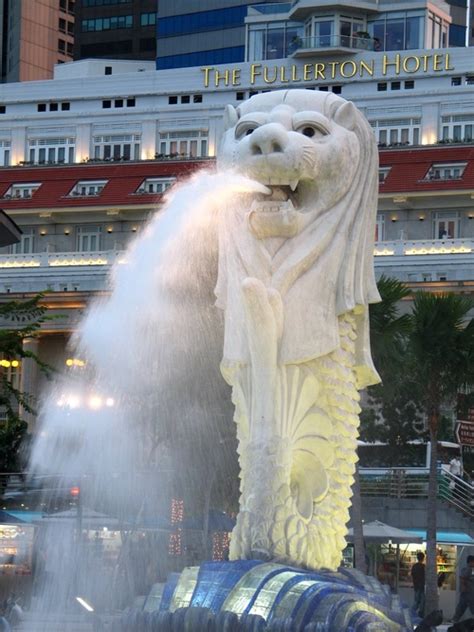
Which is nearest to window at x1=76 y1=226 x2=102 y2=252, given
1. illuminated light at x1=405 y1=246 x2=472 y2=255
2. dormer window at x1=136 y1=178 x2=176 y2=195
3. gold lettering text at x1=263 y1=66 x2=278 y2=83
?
dormer window at x1=136 y1=178 x2=176 y2=195

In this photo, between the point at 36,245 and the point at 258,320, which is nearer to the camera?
the point at 258,320

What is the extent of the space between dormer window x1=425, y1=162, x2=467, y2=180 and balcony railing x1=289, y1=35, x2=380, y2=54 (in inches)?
418

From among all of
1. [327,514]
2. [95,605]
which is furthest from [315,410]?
[95,605]

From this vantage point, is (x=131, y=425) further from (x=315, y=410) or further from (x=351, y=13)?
(x=351, y=13)

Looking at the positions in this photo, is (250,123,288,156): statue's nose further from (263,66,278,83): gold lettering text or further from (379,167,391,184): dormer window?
(263,66,278,83): gold lettering text

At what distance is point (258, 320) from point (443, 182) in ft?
186

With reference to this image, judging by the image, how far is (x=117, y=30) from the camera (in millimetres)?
123812

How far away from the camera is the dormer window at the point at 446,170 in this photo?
2943 inches

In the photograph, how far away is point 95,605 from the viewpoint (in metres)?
21.4

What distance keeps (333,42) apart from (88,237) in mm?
14316

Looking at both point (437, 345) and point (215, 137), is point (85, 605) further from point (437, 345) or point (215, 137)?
point (215, 137)

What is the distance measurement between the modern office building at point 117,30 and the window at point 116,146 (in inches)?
1500

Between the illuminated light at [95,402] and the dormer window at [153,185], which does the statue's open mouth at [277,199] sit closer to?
the illuminated light at [95,402]

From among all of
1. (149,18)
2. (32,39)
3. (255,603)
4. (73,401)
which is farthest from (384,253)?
(32,39)
